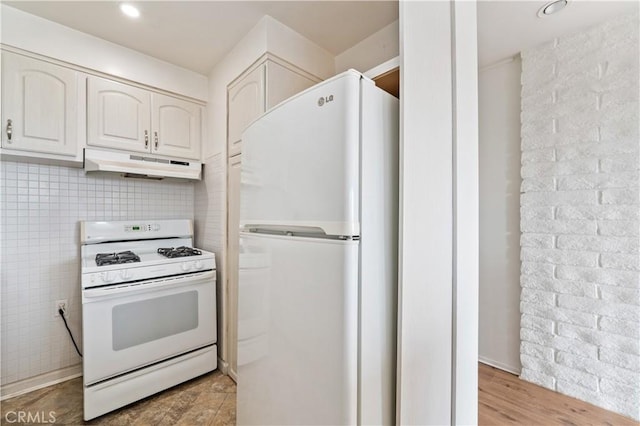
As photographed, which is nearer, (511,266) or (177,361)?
(177,361)

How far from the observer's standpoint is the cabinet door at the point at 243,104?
1.74 metres

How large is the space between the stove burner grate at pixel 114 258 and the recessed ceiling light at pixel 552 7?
2.89 meters

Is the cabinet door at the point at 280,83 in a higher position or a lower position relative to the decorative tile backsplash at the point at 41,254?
higher

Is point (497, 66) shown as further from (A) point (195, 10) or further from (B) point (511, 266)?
(A) point (195, 10)

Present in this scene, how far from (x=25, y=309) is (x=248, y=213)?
1.88 metres

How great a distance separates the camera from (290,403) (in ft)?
3.11

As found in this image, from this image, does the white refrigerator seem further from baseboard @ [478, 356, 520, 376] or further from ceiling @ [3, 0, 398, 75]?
baseboard @ [478, 356, 520, 376]

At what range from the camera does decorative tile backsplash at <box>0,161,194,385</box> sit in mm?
1760

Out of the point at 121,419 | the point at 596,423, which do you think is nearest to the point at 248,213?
the point at 121,419

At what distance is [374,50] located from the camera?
1883mm

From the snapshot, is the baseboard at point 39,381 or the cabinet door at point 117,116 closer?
the baseboard at point 39,381

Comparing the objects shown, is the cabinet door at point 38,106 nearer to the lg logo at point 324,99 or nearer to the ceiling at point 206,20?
the ceiling at point 206,20
